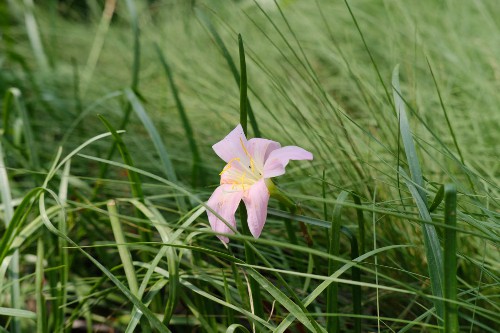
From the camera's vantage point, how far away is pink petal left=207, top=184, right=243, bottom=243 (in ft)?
2.19

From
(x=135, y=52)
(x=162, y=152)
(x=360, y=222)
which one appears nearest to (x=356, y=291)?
(x=360, y=222)

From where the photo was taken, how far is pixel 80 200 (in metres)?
1.15

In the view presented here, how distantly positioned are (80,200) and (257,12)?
3.90 feet

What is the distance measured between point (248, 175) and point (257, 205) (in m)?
0.08

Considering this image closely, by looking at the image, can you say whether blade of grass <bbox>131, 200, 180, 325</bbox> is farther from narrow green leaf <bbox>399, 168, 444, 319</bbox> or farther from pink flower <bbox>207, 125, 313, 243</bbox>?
narrow green leaf <bbox>399, 168, 444, 319</bbox>

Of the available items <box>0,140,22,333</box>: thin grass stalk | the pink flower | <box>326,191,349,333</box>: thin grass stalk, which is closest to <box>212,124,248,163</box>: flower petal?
the pink flower

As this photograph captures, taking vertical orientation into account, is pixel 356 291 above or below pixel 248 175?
below

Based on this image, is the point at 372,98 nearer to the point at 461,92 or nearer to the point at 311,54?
the point at 461,92

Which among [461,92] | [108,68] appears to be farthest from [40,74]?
[461,92]

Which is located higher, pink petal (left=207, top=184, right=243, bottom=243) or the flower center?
the flower center

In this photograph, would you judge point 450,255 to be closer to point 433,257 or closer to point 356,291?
point 433,257

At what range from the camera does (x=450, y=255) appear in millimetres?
526

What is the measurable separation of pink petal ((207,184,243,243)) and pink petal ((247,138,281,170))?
42 millimetres

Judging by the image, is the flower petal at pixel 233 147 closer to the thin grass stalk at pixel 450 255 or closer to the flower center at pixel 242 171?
the flower center at pixel 242 171
